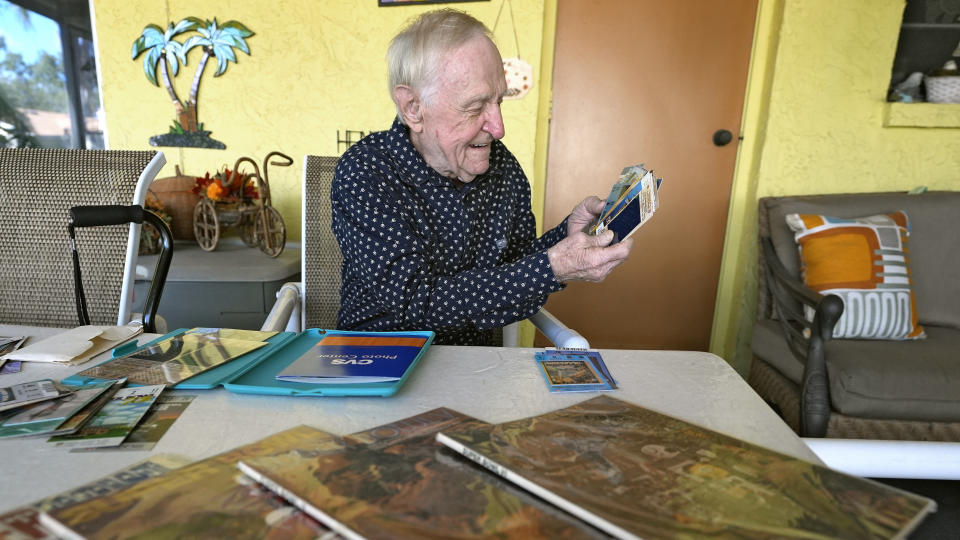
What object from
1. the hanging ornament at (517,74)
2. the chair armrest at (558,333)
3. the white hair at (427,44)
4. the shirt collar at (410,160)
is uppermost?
the hanging ornament at (517,74)

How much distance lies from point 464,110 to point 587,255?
1.32 ft

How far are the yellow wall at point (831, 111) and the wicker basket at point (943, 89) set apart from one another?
134 mm

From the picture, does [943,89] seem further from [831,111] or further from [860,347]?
[860,347]

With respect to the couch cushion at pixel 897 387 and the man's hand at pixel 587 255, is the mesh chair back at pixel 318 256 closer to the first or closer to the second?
the man's hand at pixel 587 255

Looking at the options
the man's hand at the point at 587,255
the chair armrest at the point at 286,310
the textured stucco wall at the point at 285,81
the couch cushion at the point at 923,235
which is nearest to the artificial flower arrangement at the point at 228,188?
the textured stucco wall at the point at 285,81

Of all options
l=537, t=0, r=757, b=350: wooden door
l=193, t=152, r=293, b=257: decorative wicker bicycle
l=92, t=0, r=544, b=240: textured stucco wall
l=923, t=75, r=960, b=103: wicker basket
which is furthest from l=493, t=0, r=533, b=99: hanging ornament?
l=923, t=75, r=960, b=103: wicker basket

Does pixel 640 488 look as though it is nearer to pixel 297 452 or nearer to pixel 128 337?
pixel 297 452

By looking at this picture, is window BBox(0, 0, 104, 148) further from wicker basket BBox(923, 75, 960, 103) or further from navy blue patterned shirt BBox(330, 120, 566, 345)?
wicker basket BBox(923, 75, 960, 103)

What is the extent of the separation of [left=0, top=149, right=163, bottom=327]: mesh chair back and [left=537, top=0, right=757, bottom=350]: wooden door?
6.24 feet

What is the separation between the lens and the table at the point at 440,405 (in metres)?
0.48

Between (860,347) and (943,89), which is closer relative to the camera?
(860,347)

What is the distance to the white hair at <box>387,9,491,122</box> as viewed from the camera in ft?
3.23

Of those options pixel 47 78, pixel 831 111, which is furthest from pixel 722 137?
pixel 47 78

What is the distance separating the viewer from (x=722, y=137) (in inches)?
95.8
